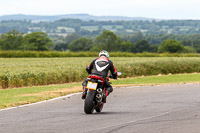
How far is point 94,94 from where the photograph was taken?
40.0 ft

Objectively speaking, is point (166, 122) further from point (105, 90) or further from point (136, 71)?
point (136, 71)

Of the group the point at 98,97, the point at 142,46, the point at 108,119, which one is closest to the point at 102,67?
the point at 98,97

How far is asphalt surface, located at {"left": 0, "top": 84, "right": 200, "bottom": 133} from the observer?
9188mm

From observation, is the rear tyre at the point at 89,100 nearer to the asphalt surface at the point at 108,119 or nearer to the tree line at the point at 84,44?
the asphalt surface at the point at 108,119

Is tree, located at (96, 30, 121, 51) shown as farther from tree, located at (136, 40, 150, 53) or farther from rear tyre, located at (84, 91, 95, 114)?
rear tyre, located at (84, 91, 95, 114)

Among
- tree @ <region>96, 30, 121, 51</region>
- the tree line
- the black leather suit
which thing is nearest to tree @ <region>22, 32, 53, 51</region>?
the tree line

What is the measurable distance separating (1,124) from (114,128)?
2.55 m

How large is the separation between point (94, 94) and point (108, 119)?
1.39m

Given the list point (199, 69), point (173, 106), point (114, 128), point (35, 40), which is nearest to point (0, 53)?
point (199, 69)

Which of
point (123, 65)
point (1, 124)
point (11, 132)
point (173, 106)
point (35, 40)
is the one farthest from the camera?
point (35, 40)

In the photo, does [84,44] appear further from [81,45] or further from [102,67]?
[102,67]

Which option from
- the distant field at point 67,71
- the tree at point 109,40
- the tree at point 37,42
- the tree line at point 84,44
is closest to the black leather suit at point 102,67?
the distant field at point 67,71

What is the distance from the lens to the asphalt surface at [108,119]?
9.19 meters

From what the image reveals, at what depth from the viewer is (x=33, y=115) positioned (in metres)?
11.8
